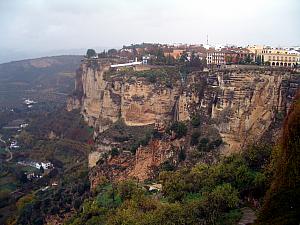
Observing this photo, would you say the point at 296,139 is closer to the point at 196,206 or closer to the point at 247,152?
the point at 196,206

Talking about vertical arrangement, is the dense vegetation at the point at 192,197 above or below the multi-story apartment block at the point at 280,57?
below

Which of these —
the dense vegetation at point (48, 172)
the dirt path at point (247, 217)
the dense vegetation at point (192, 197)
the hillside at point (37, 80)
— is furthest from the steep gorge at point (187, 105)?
the hillside at point (37, 80)

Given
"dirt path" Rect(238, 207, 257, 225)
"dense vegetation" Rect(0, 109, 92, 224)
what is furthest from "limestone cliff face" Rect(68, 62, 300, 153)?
"dirt path" Rect(238, 207, 257, 225)

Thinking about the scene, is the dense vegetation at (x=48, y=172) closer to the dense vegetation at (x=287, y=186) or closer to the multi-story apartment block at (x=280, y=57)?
the dense vegetation at (x=287, y=186)

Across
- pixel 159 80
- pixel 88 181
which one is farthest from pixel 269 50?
pixel 88 181

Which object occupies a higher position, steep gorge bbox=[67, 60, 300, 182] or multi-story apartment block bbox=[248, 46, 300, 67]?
multi-story apartment block bbox=[248, 46, 300, 67]

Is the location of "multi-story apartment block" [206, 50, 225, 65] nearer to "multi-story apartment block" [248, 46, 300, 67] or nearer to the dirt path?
"multi-story apartment block" [248, 46, 300, 67]
